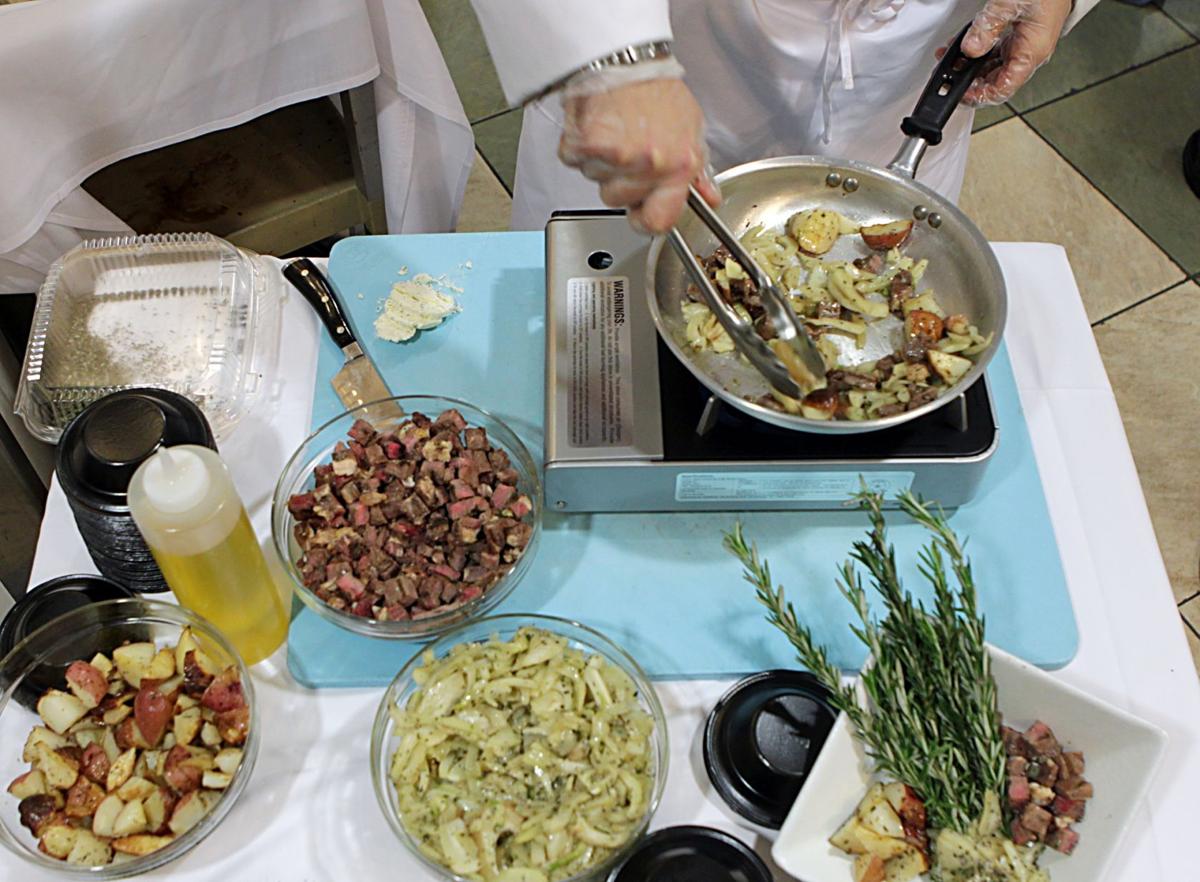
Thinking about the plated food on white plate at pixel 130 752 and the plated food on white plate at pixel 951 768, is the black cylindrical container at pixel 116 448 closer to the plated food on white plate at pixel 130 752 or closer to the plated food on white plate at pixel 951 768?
the plated food on white plate at pixel 130 752

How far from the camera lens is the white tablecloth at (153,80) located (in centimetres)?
132

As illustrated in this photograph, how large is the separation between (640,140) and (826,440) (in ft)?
1.09

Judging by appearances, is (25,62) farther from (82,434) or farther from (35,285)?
(82,434)

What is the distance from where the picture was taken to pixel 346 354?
3.86 feet

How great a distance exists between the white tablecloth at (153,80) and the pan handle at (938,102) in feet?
2.49

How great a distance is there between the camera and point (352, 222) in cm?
180

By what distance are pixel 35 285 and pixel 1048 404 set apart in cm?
130

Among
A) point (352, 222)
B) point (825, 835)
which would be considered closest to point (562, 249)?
point (825, 835)

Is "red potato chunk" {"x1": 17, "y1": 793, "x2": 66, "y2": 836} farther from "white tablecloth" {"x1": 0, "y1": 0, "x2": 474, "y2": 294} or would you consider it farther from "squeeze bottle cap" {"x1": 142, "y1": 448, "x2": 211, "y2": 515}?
"white tablecloth" {"x1": 0, "y1": 0, "x2": 474, "y2": 294}

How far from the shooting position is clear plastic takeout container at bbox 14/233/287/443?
119 cm

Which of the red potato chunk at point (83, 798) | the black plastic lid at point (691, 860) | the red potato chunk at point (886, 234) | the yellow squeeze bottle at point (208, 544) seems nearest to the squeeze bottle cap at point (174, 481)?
the yellow squeeze bottle at point (208, 544)

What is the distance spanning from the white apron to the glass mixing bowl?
1.64ft

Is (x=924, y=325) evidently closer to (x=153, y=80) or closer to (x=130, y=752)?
(x=130, y=752)

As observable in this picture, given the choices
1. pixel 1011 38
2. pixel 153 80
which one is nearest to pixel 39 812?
pixel 153 80
